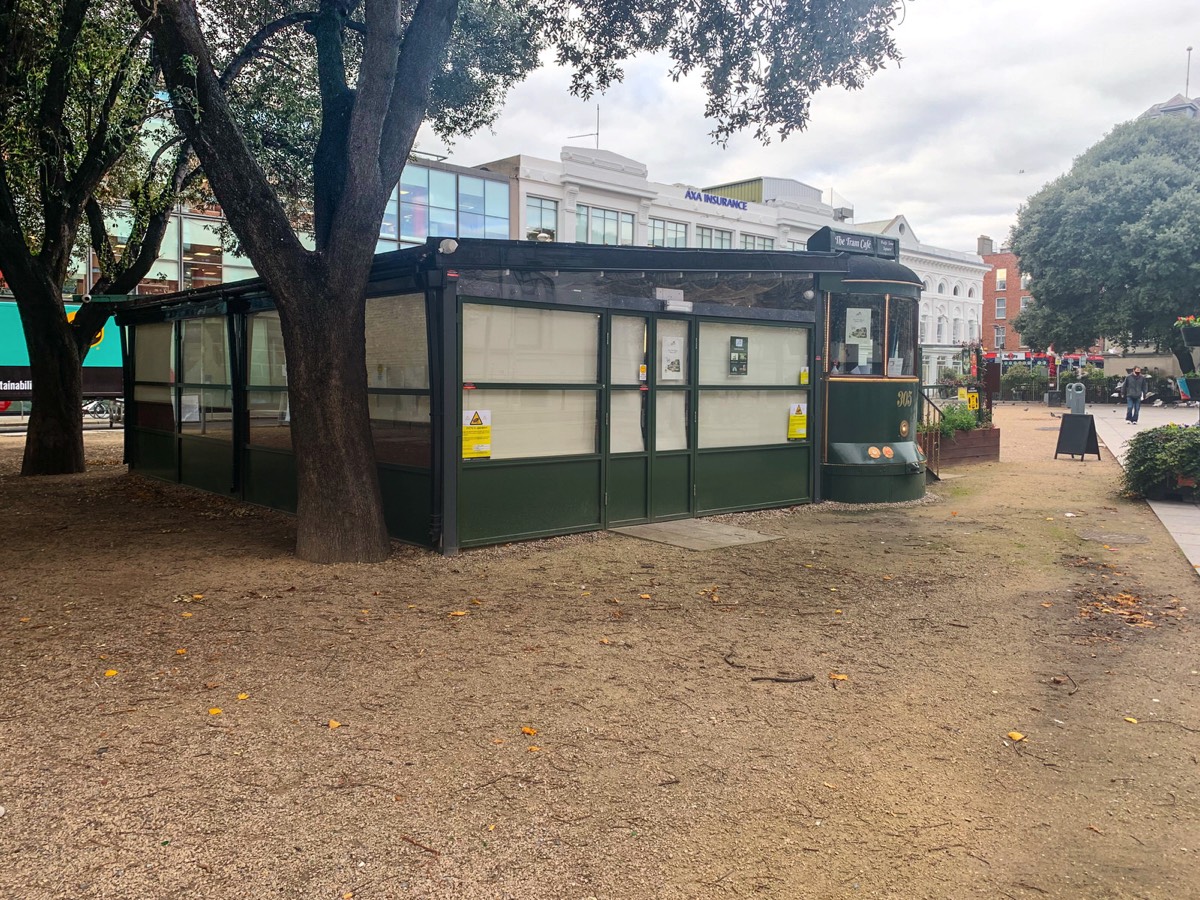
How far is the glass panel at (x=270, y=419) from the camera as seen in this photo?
1014 cm

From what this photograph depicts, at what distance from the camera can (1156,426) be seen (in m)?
14.1

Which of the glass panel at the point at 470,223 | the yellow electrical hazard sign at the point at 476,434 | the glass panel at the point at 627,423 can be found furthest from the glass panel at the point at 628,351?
the glass panel at the point at 470,223

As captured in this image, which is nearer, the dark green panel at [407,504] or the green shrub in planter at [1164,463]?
the dark green panel at [407,504]

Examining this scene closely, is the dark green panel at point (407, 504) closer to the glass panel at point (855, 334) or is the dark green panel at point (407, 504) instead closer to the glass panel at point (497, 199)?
the glass panel at point (855, 334)

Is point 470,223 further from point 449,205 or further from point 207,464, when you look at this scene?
point 207,464

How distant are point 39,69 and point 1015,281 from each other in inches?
3194

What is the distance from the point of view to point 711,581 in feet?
24.2

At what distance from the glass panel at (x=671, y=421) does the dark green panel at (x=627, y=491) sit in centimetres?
37

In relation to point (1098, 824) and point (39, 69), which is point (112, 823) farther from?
point (39, 69)

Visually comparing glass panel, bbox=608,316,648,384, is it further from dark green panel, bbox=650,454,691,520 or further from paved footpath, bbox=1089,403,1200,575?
paved footpath, bbox=1089,403,1200,575

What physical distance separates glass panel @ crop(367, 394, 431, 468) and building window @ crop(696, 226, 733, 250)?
143ft

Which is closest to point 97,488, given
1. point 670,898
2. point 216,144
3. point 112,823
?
point 216,144

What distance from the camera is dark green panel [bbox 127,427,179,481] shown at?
13.2 metres

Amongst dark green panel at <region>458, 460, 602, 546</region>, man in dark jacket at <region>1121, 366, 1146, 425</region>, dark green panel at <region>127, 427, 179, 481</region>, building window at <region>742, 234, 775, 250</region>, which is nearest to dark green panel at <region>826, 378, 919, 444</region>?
dark green panel at <region>458, 460, 602, 546</region>
